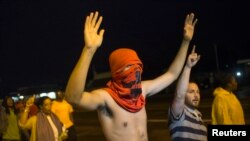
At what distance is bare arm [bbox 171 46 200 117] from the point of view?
4.56 metres

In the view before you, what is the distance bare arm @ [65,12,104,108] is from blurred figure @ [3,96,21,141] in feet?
20.9

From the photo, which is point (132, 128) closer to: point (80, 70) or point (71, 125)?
point (80, 70)

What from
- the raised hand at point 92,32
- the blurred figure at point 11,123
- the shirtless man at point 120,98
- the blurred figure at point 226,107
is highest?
the raised hand at point 92,32

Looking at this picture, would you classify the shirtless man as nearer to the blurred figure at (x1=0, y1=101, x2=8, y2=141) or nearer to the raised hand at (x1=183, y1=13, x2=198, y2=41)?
the raised hand at (x1=183, y1=13, x2=198, y2=41)

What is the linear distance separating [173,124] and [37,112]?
3232 mm

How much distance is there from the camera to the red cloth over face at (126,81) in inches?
142

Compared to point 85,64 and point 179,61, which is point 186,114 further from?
point 85,64

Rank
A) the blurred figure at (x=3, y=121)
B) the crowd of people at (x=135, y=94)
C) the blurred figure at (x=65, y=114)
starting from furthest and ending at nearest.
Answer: the blurred figure at (x=65, y=114), the blurred figure at (x=3, y=121), the crowd of people at (x=135, y=94)

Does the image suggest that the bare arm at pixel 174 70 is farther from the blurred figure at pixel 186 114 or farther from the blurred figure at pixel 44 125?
the blurred figure at pixel 44 125

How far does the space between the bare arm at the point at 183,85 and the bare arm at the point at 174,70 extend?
304 mm

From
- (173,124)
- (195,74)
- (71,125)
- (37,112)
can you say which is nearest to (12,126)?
(71,125)

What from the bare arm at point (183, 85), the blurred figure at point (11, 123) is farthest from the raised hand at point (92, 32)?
the blurred figure at point (11, 123)

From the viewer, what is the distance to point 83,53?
10.9 feet

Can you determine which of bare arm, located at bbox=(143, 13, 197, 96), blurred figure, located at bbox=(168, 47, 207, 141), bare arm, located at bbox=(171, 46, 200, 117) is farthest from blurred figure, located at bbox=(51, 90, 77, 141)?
bare arm, located at bbox=(143, 13, 197, 96)
